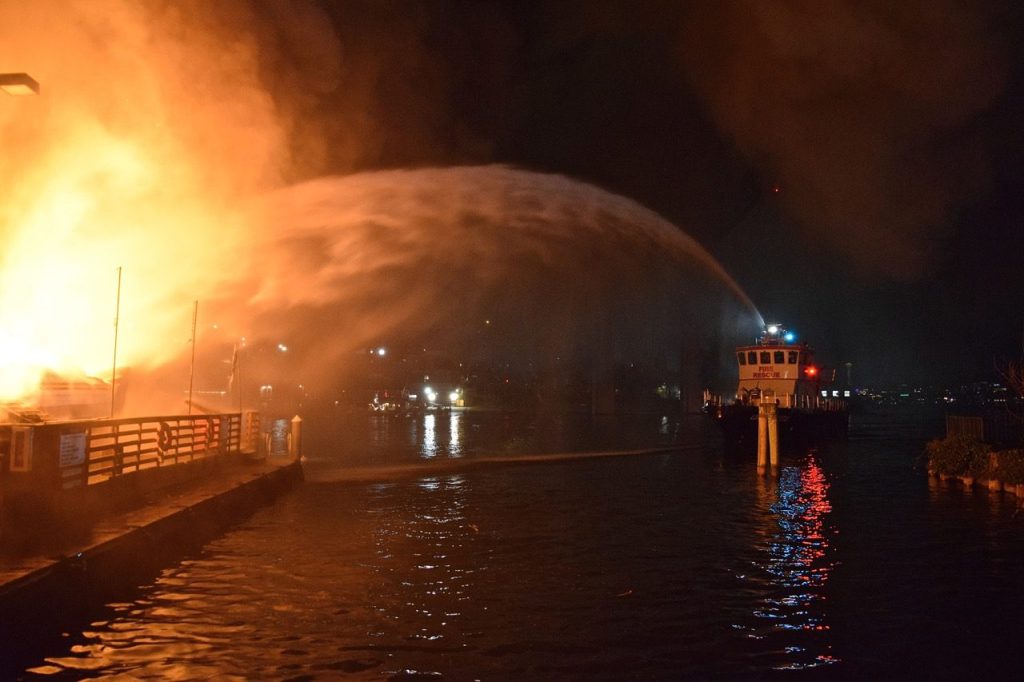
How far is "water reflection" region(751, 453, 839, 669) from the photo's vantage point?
35.5ft

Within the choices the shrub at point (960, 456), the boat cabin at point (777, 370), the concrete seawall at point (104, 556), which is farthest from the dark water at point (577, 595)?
the boat cabin at point (777, 370)

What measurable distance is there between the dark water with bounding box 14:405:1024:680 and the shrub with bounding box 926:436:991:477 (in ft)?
14.2

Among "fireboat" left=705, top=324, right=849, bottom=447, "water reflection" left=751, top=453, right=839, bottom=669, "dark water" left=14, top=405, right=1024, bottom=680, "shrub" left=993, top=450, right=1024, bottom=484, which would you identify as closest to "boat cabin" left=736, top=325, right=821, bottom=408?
"fireboat" left=705, top=324, right=849, bottom=447

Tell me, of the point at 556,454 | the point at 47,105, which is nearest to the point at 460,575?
the point at 47,105

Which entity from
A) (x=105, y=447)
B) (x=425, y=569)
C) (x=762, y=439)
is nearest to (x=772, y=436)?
(x=762, y=439)

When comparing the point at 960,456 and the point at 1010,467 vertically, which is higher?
the point at 960,456

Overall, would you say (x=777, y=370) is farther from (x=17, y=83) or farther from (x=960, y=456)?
(x=17, y=83)

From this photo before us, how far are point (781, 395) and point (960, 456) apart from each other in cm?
3079

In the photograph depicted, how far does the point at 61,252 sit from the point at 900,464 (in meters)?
38.4

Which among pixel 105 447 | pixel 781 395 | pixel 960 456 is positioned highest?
pixel 781 395

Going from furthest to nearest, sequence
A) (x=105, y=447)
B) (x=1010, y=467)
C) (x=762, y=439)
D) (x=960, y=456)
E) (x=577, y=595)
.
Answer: (x=762, y=439) → (x=960, y=456) → (x=1010, y=467) → (x=105, y=447) → (x=577, y=595)

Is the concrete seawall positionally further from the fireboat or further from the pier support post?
the fireboat

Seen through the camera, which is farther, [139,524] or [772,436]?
[772,436]

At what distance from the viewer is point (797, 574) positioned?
15.3 meters
